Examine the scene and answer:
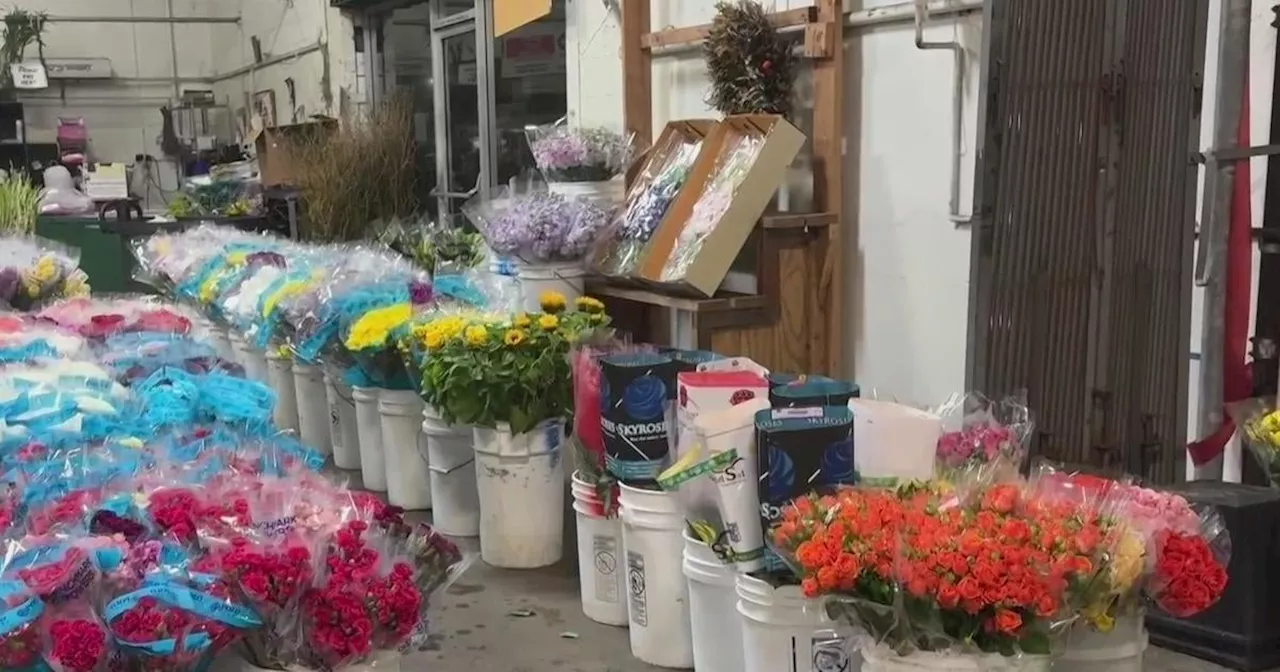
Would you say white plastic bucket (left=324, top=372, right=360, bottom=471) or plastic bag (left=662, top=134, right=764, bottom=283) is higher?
plastic bag (left=662, top=134, right=764, bottom=283)

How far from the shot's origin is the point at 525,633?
259 cm

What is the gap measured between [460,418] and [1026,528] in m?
1.65

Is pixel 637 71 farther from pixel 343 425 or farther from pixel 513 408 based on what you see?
pixel 513 408

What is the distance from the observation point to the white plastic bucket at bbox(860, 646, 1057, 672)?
152 cm

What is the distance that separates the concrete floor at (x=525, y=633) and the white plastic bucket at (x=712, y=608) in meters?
0.26

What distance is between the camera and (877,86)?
11.4 feet

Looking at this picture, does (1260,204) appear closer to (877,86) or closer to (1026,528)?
(877,86)

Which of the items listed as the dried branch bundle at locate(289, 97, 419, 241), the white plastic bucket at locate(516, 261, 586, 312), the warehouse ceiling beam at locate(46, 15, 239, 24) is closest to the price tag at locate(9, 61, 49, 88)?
the warehouse ceiling beam at locate(46, 15, 239, 24)

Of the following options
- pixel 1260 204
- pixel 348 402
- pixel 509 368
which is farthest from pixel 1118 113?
pixel 348 402

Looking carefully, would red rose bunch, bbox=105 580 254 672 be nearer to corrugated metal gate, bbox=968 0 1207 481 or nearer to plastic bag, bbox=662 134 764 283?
corrugated metal gate, bbox=968 0 1207 481

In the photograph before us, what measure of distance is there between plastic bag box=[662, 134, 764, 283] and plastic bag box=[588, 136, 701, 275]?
109mm

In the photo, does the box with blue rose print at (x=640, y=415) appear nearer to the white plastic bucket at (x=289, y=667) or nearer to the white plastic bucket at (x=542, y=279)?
the white plastic bucket at (x=289, y=667)

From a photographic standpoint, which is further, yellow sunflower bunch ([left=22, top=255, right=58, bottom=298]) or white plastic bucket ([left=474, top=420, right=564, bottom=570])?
yellow sunflower bunch ([left=22, top=255, right=58, bottom=298])

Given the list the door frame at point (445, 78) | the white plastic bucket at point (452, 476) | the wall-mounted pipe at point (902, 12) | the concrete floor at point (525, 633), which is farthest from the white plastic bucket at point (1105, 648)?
the door frame at point (445, 78)
